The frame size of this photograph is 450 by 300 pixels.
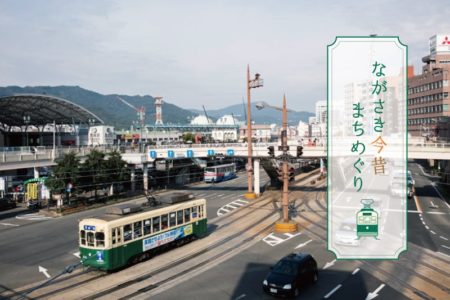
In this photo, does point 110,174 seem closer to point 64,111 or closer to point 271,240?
point 271,240

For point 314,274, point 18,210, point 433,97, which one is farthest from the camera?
point 433,97

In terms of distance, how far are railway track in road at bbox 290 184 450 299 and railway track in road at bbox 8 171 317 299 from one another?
6.97m

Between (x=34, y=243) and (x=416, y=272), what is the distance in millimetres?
26130

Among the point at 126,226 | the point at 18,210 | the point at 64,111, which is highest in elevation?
the point at 64,111

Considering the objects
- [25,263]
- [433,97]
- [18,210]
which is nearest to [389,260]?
[25,263]

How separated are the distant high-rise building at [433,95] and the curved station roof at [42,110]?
254 feet

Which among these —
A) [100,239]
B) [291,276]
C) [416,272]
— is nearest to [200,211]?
[100,239]

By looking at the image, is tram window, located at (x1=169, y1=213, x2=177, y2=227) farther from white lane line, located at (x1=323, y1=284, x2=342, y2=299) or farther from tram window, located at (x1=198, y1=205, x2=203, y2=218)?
white lane line, located at (x1=323, y1=284, x2=342, y2=299)

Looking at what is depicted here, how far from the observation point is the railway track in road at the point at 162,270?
797 inches

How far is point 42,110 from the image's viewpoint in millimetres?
78750

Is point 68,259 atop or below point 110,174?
below

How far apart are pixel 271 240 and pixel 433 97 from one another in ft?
313

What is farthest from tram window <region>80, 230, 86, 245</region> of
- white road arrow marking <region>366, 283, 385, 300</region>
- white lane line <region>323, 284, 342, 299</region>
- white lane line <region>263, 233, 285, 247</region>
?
white road arrow marking <region>366, 283, 385, 300</region>

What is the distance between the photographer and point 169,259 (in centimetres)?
2559
